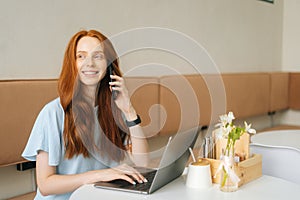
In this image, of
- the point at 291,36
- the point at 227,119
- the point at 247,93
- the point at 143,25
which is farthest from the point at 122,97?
the point at 291,36

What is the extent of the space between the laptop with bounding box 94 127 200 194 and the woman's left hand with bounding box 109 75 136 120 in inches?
10.5

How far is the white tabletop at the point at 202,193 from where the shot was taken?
1.30 metres

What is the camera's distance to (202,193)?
1344 millimetres

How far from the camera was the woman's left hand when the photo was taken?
160 centimetres

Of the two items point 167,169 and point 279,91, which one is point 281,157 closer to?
point 167,169

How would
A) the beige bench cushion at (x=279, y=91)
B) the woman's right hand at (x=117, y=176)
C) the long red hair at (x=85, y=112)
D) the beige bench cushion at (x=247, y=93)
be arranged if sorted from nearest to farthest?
the woman's right hand at (x=117, y=176)
the long red hair at (x=85, y=112)
the beige bench cushion at (x=247, y=93)
the beige bench cushion at (x=279, y=91)

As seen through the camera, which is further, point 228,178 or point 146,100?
point 146,100

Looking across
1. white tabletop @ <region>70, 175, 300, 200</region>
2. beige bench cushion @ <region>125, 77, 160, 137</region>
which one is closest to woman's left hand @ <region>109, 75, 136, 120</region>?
white tabletop @ <region>70, 175, 300, 200</region>

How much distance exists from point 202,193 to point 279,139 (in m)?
1.16

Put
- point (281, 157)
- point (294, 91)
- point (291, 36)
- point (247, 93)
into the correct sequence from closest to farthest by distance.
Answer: point (281, 157)
point (247, 93)
point (294, 91)
point (291, 36)

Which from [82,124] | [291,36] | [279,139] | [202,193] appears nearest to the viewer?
[202,193]

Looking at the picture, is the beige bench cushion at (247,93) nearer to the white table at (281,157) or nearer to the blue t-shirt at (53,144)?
the white table at (281,157)

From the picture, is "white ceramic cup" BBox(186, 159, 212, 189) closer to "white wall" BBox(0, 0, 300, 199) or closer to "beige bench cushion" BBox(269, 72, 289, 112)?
"white wall" BBox(0, 0, 300, 199)

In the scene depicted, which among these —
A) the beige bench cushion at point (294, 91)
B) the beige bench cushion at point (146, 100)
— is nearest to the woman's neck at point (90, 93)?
the beige bench cushion at point (146, 100)
